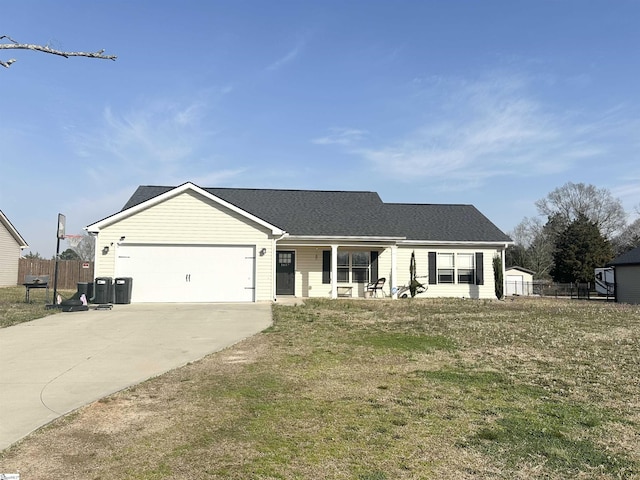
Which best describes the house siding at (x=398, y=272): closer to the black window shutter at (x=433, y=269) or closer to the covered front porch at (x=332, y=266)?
the covered front porch at (x=332, y=266)

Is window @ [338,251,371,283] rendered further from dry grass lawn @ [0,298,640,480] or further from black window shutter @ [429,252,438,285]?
dry grass lawn @ [0,298,640,480]

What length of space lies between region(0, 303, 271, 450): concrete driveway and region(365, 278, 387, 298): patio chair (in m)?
7.78

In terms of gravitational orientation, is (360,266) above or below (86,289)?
above

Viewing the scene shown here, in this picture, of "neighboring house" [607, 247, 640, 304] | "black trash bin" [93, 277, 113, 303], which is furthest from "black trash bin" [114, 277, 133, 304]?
"neighboring house" [607, 247, 640, 304]

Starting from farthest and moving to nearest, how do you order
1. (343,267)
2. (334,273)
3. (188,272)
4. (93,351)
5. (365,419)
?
(343,267)
(334,273)
(188,272)
(93,351)
(365,419)

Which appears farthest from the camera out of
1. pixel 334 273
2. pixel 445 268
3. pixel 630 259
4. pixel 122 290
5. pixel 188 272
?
pixel 630 259

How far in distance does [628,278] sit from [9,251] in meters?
36.2

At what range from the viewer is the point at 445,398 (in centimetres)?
547

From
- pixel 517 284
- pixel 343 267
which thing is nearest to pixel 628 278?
pixel 517 284

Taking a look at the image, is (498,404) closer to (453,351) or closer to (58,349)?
(453,351)

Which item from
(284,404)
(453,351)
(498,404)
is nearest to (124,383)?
(284,404)

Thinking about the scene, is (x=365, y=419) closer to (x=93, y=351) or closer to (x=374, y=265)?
(x=93, y=351)

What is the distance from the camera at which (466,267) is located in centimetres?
2214

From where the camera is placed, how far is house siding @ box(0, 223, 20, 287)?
2833 centimetres
